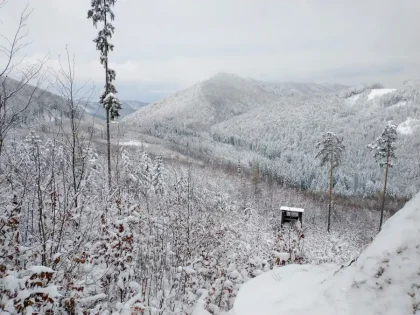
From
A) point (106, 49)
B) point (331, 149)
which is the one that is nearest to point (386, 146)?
point (331, 149)

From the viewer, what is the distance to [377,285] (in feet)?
9.07

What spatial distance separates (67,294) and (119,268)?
1.20 m

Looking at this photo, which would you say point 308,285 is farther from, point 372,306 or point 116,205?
point 116,205

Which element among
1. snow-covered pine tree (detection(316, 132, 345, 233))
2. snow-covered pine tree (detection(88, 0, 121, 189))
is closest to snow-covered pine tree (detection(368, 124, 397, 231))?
snow-covered pine tree (detection(316, 132, 345, 233))

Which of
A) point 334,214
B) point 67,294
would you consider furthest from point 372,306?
point 334,214

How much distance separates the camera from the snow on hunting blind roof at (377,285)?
104 inches

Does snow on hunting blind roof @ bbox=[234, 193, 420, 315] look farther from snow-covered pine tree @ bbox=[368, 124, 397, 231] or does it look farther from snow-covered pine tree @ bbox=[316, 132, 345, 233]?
snow-covered pine tree @ bbox=[316, 132, 345, 233]

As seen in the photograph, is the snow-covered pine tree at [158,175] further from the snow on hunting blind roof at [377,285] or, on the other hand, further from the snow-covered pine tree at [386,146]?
the snow on hunting blind roof at [377,285]

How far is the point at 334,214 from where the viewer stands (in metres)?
60.1

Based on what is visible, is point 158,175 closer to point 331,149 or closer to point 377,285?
point 331,149

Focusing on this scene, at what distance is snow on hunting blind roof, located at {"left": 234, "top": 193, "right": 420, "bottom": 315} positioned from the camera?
104 inches

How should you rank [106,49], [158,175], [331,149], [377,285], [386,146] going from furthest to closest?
[158,175], [331,149], [386,146], [106,49], [377,285]

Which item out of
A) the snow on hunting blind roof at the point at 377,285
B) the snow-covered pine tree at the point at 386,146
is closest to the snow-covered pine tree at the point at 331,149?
the snow-covered pine tree at the point at 386,146

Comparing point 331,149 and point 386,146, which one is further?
point 331,149
